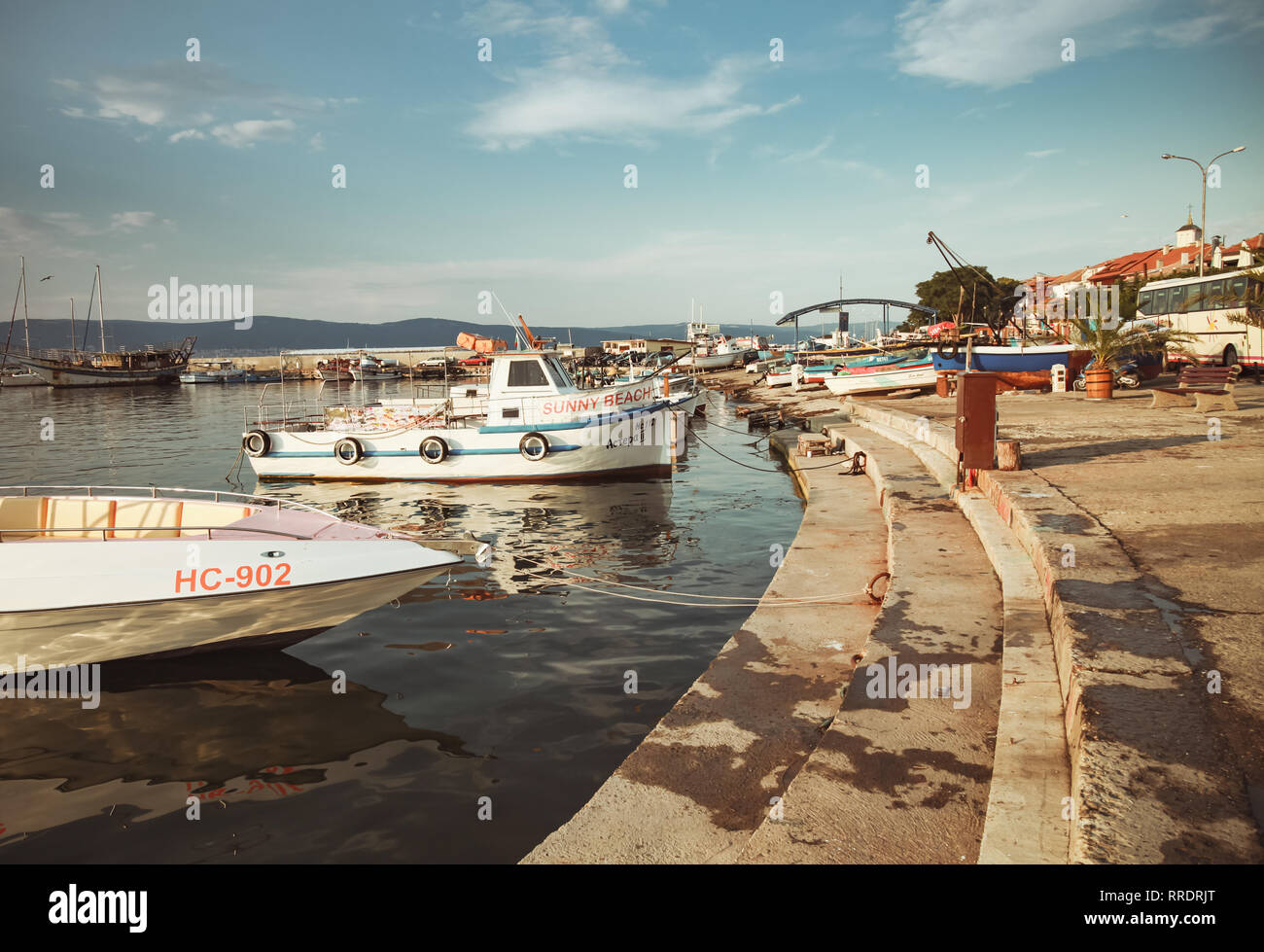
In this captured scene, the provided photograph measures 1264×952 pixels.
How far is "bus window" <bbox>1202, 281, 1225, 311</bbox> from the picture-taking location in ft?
78.4

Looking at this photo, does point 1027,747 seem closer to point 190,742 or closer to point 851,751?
point 851,751

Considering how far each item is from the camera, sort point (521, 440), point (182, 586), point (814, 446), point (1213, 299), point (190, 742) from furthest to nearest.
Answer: point (1213, 299) → point (814, 446) → point (521, 440) → point (182, 586) → point (190, 742)

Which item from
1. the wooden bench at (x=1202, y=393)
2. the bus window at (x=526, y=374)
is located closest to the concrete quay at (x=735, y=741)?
the wooden bench at (x=1202, y=393)

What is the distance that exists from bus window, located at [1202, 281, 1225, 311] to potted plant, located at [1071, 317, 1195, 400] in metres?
2.61

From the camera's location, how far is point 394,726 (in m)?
6.20

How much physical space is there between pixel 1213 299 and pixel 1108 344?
24.6 feet

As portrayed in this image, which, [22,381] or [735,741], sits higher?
[22,381]

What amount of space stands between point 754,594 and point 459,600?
3.69 metres

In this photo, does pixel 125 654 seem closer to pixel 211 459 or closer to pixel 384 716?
pixel 384 716

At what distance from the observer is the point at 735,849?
353cm

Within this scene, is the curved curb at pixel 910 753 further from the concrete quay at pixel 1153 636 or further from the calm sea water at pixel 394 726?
the calm sea water at pixel 394 726

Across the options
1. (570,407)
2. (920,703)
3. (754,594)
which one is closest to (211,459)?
(570,407)

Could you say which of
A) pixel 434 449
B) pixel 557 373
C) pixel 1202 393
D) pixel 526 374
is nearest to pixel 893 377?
pixel 1202 393

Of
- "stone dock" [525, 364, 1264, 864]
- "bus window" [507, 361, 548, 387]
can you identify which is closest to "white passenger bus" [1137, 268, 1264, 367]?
"bus window" [507, 361, 548, 387]
